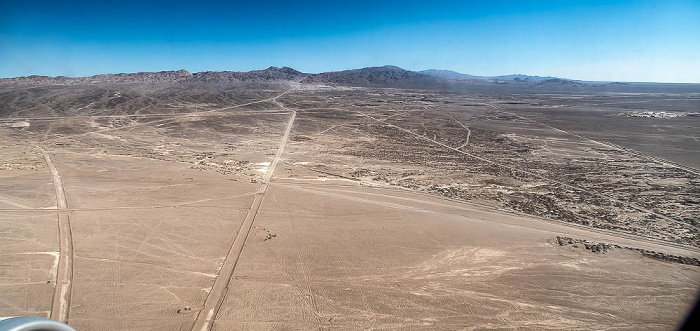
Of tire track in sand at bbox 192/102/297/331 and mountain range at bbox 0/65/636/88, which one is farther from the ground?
mountain range at bbox 0/65/636/88

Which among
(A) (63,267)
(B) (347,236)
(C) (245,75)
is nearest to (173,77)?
(C) (245,75)

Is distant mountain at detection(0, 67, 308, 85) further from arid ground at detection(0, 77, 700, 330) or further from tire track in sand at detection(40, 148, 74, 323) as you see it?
tire track in sand at detection(40, 148, 74, 323)

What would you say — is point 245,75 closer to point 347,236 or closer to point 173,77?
point 173,77

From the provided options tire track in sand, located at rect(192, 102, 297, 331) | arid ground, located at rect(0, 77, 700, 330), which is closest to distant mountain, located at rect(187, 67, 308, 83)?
arid ground, located at rect(0, 77, 700, 330)

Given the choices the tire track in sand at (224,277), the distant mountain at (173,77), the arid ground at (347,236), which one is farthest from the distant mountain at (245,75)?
the tire track in sand at (224,277)

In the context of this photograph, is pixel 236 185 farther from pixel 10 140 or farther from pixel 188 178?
pixel 10 140
